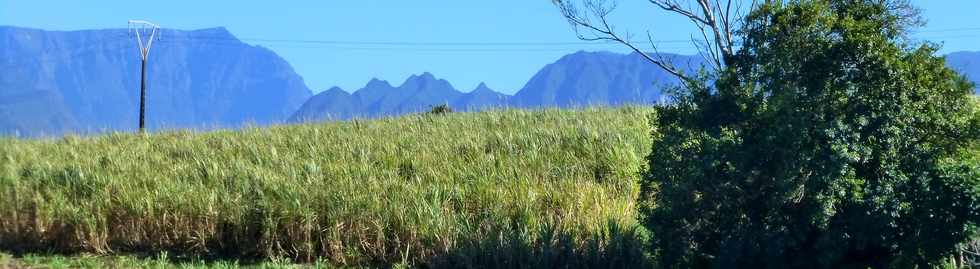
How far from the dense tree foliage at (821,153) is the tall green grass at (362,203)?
1438 millimetres

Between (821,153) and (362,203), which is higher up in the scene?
(362,203)

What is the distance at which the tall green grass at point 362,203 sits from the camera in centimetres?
1059

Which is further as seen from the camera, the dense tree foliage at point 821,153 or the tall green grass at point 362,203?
the tall green grass at point 362,203

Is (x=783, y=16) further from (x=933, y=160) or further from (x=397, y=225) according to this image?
(x=397, y=225)

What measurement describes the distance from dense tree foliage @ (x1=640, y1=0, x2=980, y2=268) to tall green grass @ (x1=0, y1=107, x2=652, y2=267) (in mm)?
1438

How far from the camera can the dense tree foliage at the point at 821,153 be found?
319 inches

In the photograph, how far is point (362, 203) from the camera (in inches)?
452

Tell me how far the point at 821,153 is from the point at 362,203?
5516mm

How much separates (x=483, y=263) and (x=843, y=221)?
3.56 metres

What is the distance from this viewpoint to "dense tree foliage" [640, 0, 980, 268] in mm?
8094

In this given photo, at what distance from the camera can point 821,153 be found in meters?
8.05

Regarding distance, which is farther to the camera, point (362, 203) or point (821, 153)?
point (362, 203)

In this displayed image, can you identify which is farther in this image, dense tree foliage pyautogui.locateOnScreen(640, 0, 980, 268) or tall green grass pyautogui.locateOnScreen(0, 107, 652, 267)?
tall green grass pyautogui.locateOnScreen(0, 107, 652, 267)

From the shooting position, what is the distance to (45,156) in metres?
20.3
